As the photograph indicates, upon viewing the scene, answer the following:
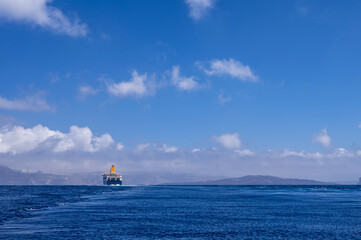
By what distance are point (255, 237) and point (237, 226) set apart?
6689 millimetres

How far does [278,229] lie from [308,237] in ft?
15.1

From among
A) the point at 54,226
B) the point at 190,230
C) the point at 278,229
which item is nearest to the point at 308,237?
the point at 278,229

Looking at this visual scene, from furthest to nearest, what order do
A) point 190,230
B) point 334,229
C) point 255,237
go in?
point 334,229 < point 190,230 < point 255,237

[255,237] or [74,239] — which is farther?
[255,237]

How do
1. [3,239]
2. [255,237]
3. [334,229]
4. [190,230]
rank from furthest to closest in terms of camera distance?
[334,229]
[190,230]
[255,237]
[3,239]

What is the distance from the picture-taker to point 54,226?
114 ft

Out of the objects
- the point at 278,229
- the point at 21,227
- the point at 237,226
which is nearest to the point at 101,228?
the point at 21,227

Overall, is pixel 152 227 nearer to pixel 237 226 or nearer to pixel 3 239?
pixel 237 226

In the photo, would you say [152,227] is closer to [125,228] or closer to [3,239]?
[125,228]

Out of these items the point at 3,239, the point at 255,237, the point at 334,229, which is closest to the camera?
the point at 3,239

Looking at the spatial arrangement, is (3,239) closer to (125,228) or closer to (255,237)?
(125,228)

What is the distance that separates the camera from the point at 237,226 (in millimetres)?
36688

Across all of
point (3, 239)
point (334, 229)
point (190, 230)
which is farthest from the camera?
point (334, 229)

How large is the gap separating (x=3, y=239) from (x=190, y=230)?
656 inches
